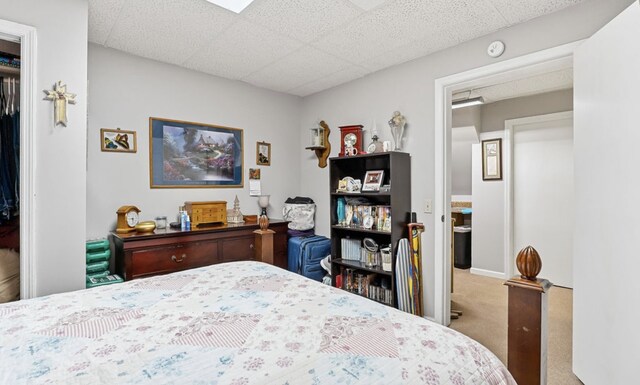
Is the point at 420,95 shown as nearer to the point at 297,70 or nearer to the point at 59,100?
the point at 297,70

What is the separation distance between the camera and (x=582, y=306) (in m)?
1.94

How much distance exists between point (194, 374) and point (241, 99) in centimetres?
323

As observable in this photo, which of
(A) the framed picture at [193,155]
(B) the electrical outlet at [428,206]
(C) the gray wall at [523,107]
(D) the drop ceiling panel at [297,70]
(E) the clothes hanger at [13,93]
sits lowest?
(B) the electrical outlet at [428,206]

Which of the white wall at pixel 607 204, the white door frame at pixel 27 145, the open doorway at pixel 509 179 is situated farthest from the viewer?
the open doorway at pixel 509 179

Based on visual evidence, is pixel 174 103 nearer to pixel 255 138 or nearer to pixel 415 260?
pixel 255 138

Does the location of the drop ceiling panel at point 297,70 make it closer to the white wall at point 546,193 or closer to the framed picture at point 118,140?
the framed picture at point 118,140

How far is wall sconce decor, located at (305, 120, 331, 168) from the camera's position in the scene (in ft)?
12.4

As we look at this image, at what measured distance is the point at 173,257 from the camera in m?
2.66

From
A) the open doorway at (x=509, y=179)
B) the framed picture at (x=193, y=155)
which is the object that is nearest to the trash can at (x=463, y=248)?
the open doorway at (x=509, y=179)

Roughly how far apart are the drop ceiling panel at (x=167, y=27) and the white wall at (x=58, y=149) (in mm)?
340

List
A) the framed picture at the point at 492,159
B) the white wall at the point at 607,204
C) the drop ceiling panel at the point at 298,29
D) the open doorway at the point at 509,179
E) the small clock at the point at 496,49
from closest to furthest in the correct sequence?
the white wall at the point at 607,204 → the drop ceiling panel at the point at 298,29 → the small clock at the point at 496,49 → the open doorway at the point at 509,179 → the framed picture at the point at 492,159

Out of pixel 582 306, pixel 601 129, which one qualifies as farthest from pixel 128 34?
pixel 582 306

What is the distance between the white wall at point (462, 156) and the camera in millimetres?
4624

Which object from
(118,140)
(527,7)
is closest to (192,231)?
(118,140)
